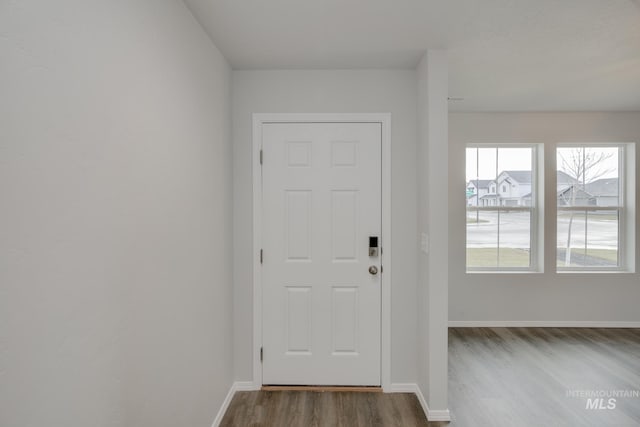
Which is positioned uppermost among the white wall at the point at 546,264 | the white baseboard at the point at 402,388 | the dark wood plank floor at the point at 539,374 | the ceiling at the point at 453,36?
the ceiling at the point at 453,36

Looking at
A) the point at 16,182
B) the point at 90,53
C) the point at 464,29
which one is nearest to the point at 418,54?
the point at 464,29

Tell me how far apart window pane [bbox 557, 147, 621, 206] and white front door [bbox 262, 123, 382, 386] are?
3083 millimetres

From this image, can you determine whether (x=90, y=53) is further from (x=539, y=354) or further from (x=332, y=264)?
(x=539, y=354)

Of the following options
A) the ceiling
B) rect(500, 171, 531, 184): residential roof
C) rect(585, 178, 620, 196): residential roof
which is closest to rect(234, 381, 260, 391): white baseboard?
the ceiling

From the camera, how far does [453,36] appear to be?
221cm

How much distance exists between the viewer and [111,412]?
1178 mm

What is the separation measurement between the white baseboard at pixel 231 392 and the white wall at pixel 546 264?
8.44 ft

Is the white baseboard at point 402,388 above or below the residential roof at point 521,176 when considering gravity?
below

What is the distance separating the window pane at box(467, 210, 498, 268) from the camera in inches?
167

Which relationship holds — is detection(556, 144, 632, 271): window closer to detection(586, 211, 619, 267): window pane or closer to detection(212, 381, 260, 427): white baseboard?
detection(586, 211, 619, 267): window pane

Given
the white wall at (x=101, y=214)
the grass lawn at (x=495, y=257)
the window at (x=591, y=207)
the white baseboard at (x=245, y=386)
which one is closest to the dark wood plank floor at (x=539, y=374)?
the grass lawn at (x=495, y=257)

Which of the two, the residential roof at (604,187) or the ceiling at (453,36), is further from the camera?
the residential roof at (604,187)

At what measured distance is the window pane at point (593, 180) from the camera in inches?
167

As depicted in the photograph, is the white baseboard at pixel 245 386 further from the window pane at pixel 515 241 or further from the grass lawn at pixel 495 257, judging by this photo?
the window pane at pixel 515 241
